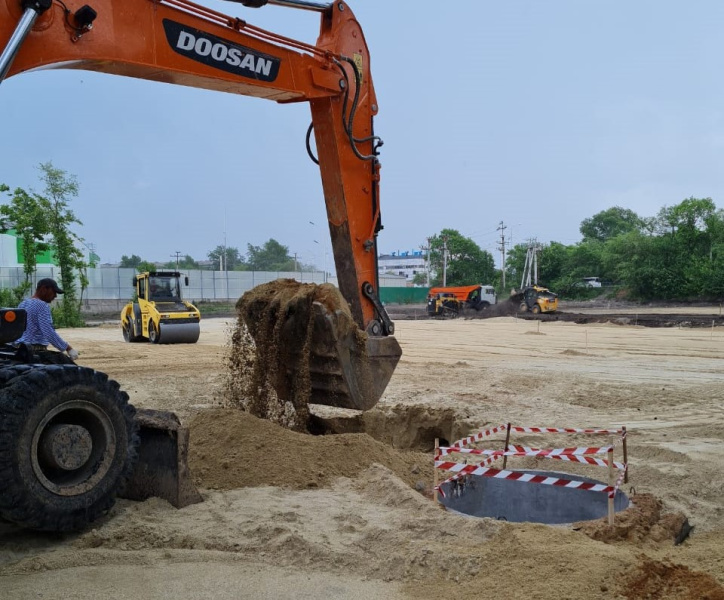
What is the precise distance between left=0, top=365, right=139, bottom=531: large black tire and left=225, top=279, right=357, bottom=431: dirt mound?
2549 millimetres

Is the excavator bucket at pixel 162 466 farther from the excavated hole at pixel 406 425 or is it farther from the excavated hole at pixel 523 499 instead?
the excavated hole at pixel 406 425

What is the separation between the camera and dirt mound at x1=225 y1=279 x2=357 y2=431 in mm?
7109

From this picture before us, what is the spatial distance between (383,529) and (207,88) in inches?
170

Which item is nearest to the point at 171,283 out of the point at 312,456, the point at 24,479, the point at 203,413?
the point at 203,413

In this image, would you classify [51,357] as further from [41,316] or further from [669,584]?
[669,584]

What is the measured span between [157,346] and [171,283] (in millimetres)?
1948

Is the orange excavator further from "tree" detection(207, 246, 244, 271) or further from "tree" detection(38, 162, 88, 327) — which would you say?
"tree" detection(207, 246, 244, 271)

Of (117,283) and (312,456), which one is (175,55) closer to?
(312,456)

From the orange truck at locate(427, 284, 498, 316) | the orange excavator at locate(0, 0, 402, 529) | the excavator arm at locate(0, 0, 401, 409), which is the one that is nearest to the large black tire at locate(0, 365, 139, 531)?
the orange excavator at locate(0, 0, 402, 529)

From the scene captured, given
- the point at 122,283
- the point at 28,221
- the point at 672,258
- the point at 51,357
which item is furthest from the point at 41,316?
the point at 672,258

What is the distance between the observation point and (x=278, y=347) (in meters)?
7.34

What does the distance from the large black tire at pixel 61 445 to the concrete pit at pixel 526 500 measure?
2990mm

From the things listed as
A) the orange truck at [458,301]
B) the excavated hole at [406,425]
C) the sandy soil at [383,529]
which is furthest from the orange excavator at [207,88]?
the orange truck at [458,301]

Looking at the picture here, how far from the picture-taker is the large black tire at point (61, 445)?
4.15 metres
